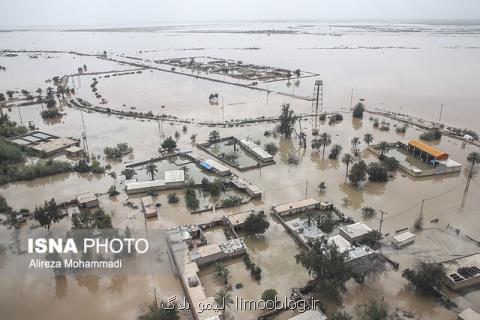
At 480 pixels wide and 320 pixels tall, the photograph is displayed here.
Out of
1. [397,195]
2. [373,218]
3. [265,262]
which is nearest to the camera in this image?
[265,262]

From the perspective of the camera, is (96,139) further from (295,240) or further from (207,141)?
(295,240)

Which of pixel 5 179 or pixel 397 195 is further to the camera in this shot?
pixel 5 179

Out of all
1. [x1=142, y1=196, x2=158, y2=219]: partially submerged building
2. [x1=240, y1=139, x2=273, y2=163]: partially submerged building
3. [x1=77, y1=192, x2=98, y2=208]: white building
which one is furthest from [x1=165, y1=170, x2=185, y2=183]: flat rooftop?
[x1=240, y1=139, x2=273, y2=163]: partially submerged building

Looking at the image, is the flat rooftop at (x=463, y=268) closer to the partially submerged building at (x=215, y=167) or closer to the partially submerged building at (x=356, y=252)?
the partially submerged building at (x=356, y=252)

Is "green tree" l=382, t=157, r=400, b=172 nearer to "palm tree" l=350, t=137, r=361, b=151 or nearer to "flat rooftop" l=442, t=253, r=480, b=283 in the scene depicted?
"palm tree" l=350, t=137, r=361, b=151

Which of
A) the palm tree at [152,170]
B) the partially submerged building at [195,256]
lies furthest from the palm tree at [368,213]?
the palm tree at [152,170]

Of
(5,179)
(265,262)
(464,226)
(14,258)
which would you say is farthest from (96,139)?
(464,226)

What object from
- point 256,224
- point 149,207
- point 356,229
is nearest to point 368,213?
point 356,229
